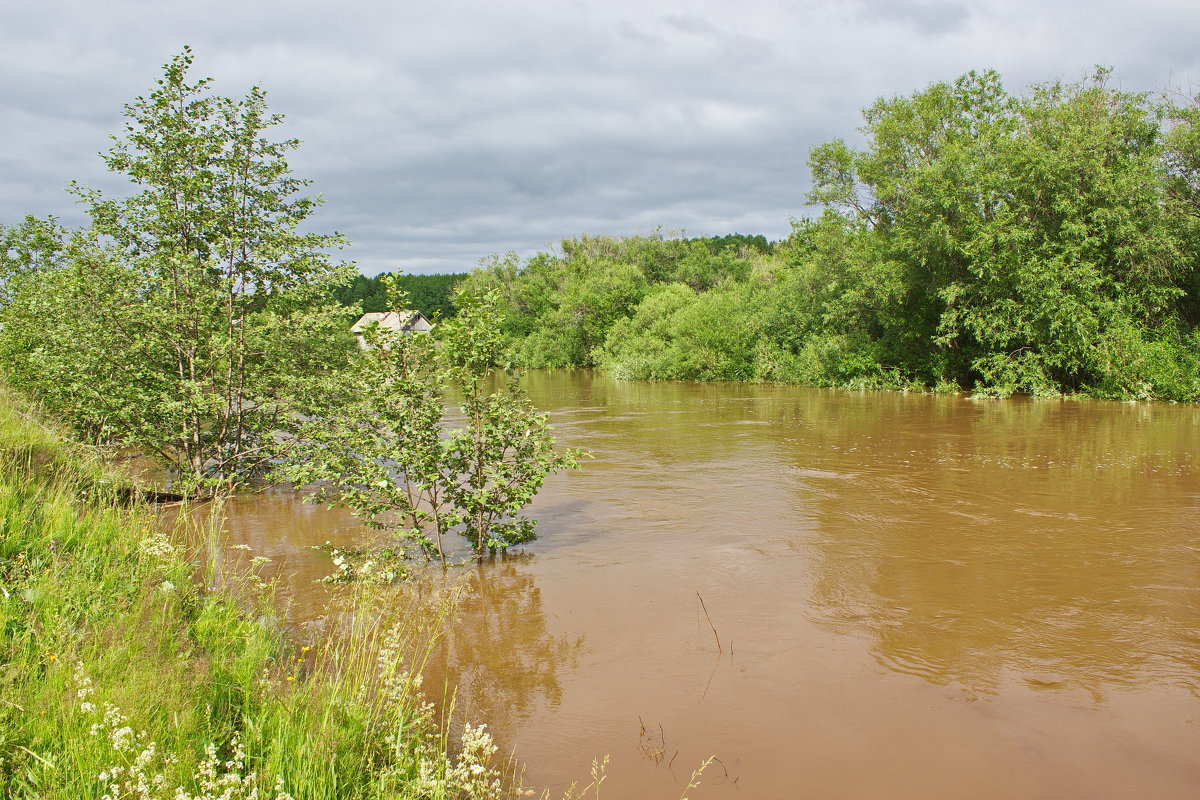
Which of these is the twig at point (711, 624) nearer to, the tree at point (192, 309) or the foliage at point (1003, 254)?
the tree at point (192, 309)

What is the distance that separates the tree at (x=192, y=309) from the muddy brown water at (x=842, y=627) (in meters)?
1.59

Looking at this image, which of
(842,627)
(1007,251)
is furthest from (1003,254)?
(842,627)

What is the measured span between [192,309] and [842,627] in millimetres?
9089

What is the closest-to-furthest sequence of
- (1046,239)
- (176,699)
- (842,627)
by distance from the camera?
(176,699) → (842,627) → (1046,239)

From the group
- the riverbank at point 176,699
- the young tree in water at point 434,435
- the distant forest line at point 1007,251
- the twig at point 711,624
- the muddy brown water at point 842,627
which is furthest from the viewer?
the distant forest line at point 1007,251

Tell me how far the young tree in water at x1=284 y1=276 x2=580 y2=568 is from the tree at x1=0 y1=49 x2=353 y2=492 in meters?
2.64

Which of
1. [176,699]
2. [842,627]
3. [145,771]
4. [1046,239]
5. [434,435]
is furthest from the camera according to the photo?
[1046,239]

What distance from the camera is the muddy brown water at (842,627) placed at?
Result: 434 centimetres

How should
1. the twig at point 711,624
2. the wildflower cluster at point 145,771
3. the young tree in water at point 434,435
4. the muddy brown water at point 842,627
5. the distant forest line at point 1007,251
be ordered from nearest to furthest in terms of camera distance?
1. the wildflower cluster at point 145,771
2. the muddy brown water at point 842,627
3. the twig at point 711,624
4. the young tree in water at point 434,435
5. the distant forest line at point 1007,251

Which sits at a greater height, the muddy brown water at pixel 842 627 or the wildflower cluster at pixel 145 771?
the wildflower cluster at pixel 145 771

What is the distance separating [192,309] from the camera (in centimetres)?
1023

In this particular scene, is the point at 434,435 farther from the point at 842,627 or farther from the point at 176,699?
the point at 842,627

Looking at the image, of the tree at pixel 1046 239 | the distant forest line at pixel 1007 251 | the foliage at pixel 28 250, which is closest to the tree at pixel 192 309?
the foliage at pixel 28 250

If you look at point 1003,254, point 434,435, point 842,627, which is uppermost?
point 1003,254
